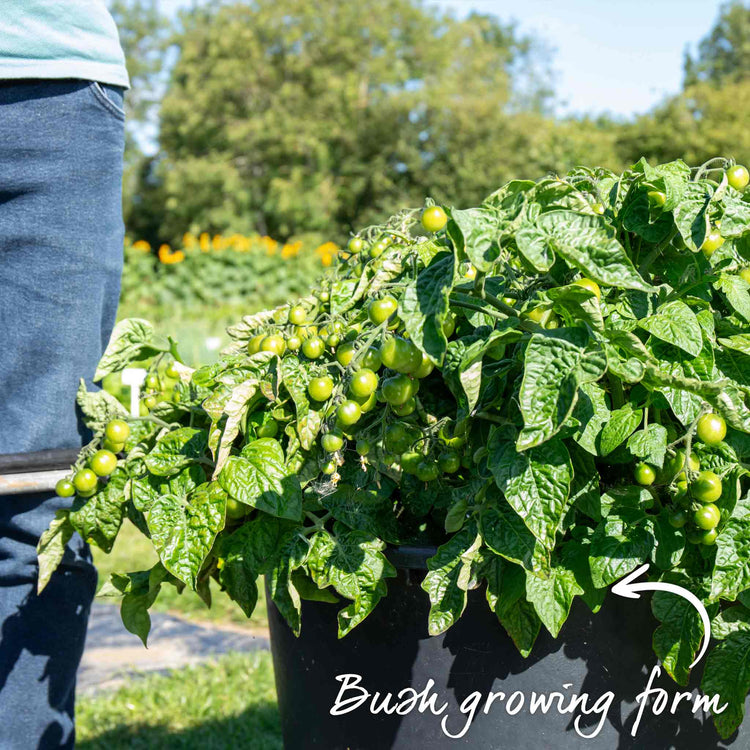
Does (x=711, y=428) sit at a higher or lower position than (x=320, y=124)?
higher

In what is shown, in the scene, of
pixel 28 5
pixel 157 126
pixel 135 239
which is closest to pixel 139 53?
pixel 157 126

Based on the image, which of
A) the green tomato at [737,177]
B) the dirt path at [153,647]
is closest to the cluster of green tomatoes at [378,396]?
the green tomato at [737,177]

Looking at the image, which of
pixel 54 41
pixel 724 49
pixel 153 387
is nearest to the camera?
pixel 153 387

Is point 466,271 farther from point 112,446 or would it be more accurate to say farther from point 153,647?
point 153,647

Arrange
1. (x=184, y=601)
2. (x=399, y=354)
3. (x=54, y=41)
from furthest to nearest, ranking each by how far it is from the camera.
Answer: (x=184, y=601)
(x=54, y=41)
(x=399, y=354)

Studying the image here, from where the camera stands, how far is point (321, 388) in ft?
3.30

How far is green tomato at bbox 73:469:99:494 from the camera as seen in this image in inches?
46.0

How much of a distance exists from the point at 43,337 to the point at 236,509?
691 mm

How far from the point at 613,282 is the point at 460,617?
439 mm

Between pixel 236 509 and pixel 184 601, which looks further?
pixel 184 601

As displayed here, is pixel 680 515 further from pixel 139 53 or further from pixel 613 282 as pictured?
pixel 139 53

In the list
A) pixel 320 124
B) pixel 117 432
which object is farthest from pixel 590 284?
pixel 320 124

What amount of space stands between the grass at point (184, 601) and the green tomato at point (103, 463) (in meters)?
2.03

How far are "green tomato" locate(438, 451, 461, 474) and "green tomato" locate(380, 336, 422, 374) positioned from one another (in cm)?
14
